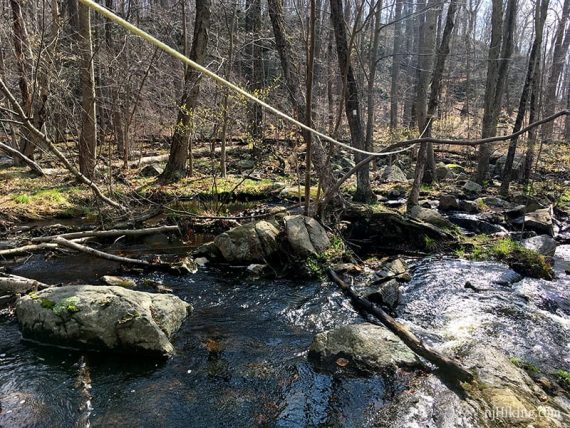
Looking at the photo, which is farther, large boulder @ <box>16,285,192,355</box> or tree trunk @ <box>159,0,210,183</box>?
tree trunk @ <box>159,0,210,183</box>

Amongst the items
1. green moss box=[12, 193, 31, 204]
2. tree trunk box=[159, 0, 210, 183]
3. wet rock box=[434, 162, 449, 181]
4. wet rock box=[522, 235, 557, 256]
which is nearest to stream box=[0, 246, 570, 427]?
wet rock box=[522, 235, 557, 256]

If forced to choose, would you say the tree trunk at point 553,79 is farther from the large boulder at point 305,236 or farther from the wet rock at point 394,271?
the large boulder at point 305,236

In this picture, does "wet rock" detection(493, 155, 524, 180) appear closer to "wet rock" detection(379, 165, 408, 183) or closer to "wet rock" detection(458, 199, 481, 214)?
"wet rock" detection(379, 165, 408, 183)

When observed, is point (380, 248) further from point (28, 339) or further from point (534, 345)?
point (28, 339)

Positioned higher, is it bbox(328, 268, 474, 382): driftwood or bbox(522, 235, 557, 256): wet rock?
bbox(522, 235, 557, 256): wet rock

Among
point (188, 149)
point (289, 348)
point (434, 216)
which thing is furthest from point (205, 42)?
point (289, 348)

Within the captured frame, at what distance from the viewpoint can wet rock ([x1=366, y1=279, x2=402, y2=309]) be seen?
6219 mm

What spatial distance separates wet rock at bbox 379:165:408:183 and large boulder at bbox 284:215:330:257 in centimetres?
884

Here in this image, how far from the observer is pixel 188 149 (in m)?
15.0

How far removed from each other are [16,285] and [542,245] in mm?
9490

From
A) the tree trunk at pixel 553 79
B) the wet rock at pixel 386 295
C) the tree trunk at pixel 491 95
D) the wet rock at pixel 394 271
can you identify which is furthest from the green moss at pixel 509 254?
the tree trunk at pixel 553 79

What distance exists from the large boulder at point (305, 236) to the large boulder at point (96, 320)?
9.80ft

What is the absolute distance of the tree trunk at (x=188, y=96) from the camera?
1295 cm

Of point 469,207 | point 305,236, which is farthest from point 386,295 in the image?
point 469,207
